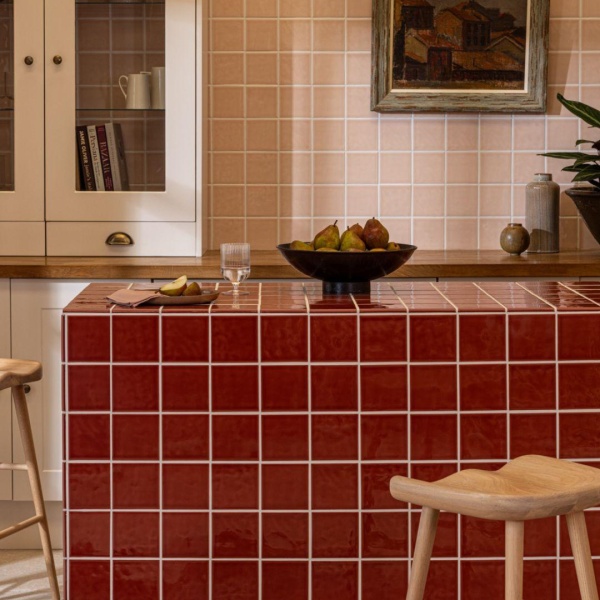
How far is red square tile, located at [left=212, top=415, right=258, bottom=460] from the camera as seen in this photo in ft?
7.31

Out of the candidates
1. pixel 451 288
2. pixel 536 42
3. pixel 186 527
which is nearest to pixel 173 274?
pixel 451 288

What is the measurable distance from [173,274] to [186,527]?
1.27 meters

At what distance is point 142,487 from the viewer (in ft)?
7.32

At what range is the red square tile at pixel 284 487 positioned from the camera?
7.34 feet

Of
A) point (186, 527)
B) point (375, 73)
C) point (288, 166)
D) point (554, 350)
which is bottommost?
point (186, 527)

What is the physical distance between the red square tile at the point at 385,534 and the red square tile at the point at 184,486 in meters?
0.33

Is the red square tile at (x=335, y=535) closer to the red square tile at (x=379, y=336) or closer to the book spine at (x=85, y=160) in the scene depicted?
the red square tile at (x=379, y=336)

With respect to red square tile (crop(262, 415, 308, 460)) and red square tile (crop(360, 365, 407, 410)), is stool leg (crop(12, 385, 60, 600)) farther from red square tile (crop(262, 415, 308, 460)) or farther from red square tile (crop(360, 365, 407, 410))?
red square tile (crop(360, 365, 407, 410))

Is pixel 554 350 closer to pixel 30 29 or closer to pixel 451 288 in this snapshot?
pixel 451 288

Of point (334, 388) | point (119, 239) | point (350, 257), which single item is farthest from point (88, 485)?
point (119, 239)

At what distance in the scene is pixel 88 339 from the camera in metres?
2.23

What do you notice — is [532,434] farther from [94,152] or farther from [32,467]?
[94,152]

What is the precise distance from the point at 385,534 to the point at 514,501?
2.29ft

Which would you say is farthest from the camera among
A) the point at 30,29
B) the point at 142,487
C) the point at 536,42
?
the point at 536,42
